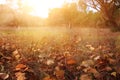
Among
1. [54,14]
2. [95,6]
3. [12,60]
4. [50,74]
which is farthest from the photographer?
[54,14]

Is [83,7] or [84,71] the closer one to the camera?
[84,71]

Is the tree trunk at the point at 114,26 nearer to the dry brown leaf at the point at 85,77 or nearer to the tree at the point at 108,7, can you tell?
the tree at the point at 108,7

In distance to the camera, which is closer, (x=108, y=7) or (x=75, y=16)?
(x=108, y=7)

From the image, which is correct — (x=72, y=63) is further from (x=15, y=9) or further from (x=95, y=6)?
(x=15, y=9)

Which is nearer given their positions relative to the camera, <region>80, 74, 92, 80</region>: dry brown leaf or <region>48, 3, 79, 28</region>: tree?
<region>80, 74, 92, 80</region>: dry brown leaf

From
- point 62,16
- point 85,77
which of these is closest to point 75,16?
point 62,16

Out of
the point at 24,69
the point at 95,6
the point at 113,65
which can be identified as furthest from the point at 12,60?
the point at 95,6

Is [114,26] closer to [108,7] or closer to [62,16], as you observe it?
[108,7]

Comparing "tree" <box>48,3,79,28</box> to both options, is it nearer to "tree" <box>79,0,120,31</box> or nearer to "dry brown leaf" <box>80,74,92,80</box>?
"tree" <box>79,0,120,31</box>

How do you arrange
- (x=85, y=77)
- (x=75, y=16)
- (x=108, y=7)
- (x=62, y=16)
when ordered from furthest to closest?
(x=62, y=16) → (x=75, y=16) → (x=108, y=7) → (x=85, y=77)

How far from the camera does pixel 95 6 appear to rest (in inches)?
930

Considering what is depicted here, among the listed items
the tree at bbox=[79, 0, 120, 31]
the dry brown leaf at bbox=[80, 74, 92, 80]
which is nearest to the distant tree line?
the tree at bbox=[79, 0, 120, 31]

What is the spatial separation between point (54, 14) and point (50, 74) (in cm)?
4842

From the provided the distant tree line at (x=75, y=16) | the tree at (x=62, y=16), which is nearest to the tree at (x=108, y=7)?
the distant tree line at (x=75, y=16)
